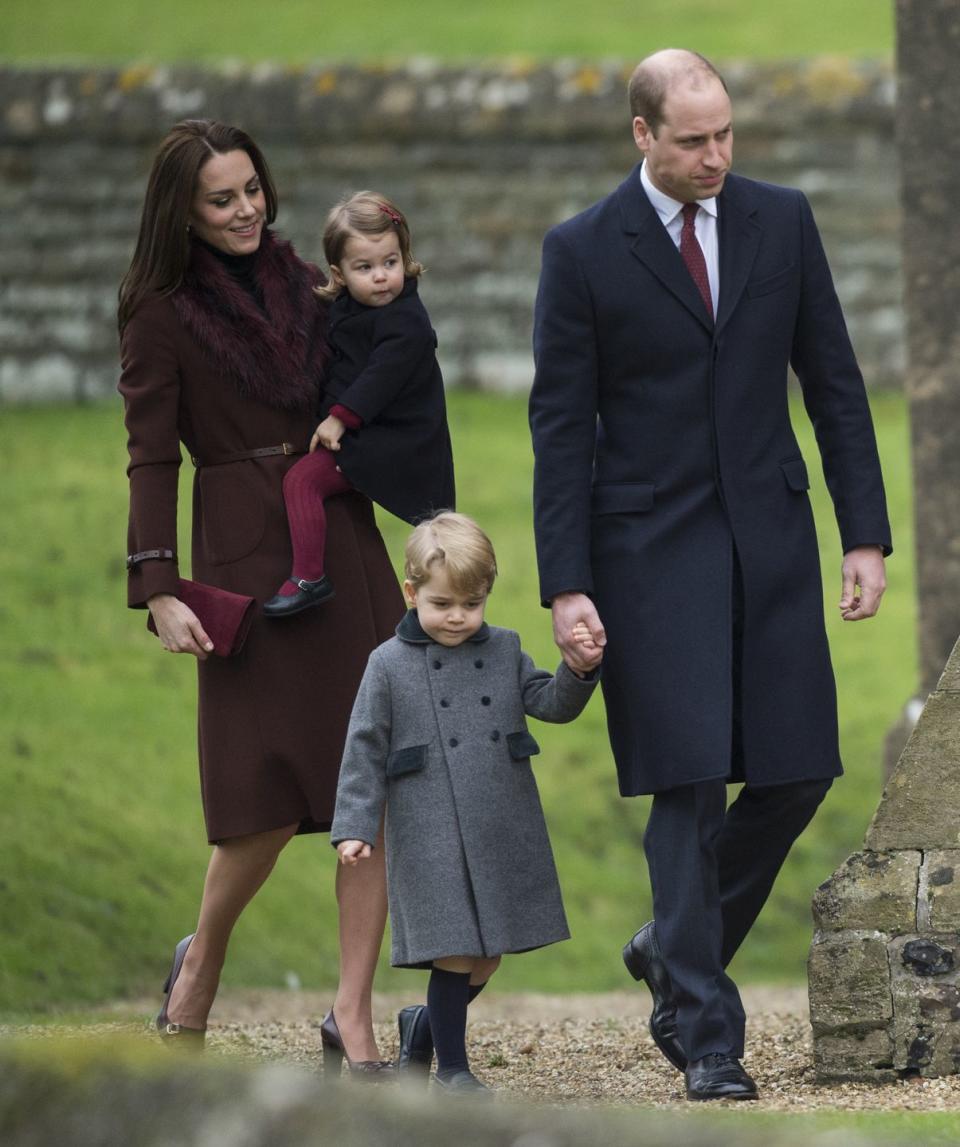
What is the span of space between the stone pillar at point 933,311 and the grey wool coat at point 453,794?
3.69m

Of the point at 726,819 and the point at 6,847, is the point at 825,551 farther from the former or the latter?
the point at 726,819

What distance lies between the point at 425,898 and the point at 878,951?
95cm

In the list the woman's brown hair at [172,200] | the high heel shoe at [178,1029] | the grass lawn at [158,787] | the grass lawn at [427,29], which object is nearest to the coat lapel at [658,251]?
the woman's brown hair at [172,200]

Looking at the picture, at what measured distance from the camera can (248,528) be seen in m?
5.19

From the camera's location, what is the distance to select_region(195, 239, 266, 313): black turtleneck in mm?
5250

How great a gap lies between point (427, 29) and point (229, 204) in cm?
1344

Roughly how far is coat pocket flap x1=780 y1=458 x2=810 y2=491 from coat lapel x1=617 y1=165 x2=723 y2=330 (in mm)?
334

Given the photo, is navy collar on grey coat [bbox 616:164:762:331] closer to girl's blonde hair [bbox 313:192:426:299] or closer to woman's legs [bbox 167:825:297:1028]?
girl's blonde hair [bbox 313:192:426:299]

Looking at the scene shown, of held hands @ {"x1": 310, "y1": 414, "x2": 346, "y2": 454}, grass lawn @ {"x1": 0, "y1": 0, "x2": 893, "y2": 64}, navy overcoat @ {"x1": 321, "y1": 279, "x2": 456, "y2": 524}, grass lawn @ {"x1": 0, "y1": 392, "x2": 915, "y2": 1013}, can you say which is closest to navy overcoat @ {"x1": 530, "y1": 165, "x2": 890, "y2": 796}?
navy overcoat @ {"x1": 321, "y1": 279, "x2": 456, "y2": 524}

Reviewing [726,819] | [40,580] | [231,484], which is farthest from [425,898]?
[40,580]

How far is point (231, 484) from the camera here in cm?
520

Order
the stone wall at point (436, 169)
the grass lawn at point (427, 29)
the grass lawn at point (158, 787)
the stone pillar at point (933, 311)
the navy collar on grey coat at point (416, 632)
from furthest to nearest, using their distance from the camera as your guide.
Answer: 1. the grass lawn at point (427, 29)
2. the stone wall at point (436, 169)
3. the stone pillar at point (933, 311)
4. the grass lawn at point (158, 787)
5. the navy collar on grey coat at point (416, 632)

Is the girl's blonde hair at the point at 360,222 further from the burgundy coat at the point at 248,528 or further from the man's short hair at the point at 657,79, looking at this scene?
the man's short hair at the point at 657,79

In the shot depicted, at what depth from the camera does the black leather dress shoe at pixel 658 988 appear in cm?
501
